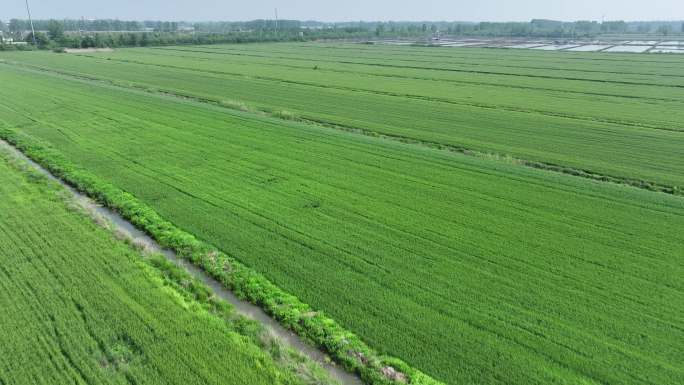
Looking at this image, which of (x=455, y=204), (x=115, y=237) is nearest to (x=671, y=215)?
(x=455, y=204)

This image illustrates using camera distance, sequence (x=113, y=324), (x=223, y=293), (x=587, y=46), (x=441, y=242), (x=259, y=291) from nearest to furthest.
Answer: (x=113, y=324)
(x=259, y=291)
(x=223, y=293)
(x=441, y=242)
(x=587, y=46)

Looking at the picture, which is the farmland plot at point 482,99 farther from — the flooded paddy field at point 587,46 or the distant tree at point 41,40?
the distant tree at point 41,40

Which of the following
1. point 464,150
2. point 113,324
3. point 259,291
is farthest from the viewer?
point 464,150

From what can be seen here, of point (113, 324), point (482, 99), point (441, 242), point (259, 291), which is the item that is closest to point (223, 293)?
point (259, 291)

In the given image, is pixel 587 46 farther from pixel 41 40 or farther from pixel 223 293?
pixel 223 293

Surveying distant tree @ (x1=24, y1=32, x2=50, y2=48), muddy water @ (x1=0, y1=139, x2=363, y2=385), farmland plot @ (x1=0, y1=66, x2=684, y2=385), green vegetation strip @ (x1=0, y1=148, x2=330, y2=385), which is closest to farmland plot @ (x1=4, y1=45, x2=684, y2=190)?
farmland plot @ (x1=0, y1=66, x2=684, y2=385)

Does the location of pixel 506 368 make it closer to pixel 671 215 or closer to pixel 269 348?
pixel 269 348

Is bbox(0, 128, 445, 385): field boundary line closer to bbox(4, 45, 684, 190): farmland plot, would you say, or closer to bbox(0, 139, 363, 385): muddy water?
bbox(0, 139, 363, 385): muddy water
